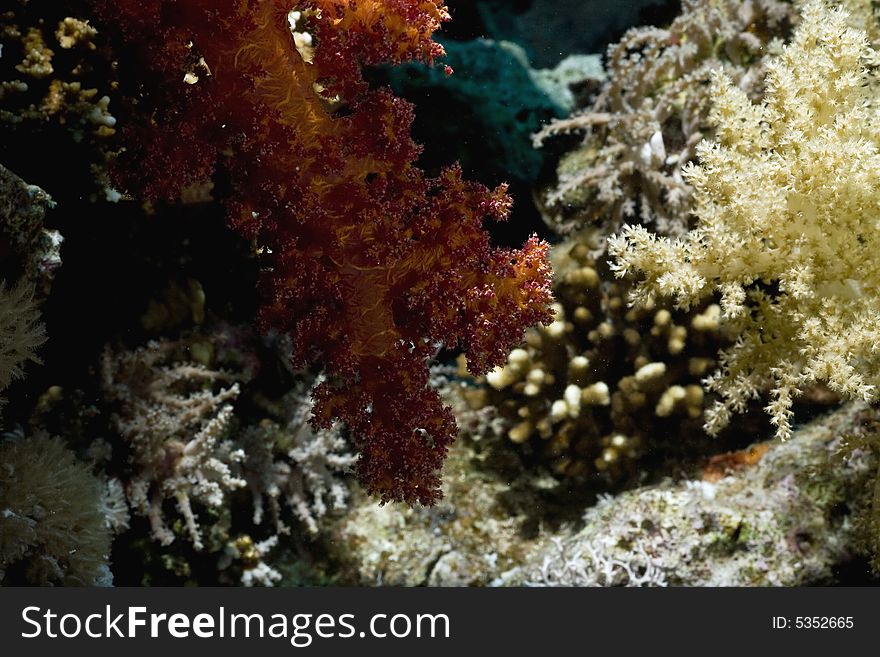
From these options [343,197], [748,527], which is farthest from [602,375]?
[343,197]

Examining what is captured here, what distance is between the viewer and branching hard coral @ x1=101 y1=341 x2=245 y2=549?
2.86 metres

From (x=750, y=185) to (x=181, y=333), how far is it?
7.93ft

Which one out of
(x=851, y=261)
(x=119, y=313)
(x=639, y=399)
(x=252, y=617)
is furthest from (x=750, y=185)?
(x=119, y=313)

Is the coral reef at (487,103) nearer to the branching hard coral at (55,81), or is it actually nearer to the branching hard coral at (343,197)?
the branching hard coral at (343,197)

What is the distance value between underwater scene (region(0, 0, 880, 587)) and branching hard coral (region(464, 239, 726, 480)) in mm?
17

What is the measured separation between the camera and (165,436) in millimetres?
2930

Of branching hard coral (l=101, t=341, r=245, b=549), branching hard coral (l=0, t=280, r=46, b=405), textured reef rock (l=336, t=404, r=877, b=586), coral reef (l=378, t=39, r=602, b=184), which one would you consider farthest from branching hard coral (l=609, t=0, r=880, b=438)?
branching hard coral (l=0, t=280, r=46, b=405)

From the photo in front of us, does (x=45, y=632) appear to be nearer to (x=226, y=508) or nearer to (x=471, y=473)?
(x=226, y=508)

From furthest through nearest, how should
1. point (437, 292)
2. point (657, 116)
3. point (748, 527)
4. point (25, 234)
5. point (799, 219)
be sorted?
point (657, 116)
point (748, 527)
point (799, 219)
point (437, 292)
point (25, 234)

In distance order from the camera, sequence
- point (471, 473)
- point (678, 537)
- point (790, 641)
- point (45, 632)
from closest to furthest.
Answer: point (45, 632) < point (790, 641) < point (678, 537) < point (471, 473)

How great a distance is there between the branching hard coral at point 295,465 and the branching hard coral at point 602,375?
894 millimetres

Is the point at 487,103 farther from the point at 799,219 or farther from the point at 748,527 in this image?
the point at 748,527

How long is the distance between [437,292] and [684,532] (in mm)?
1586

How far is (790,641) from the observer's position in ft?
7.88
